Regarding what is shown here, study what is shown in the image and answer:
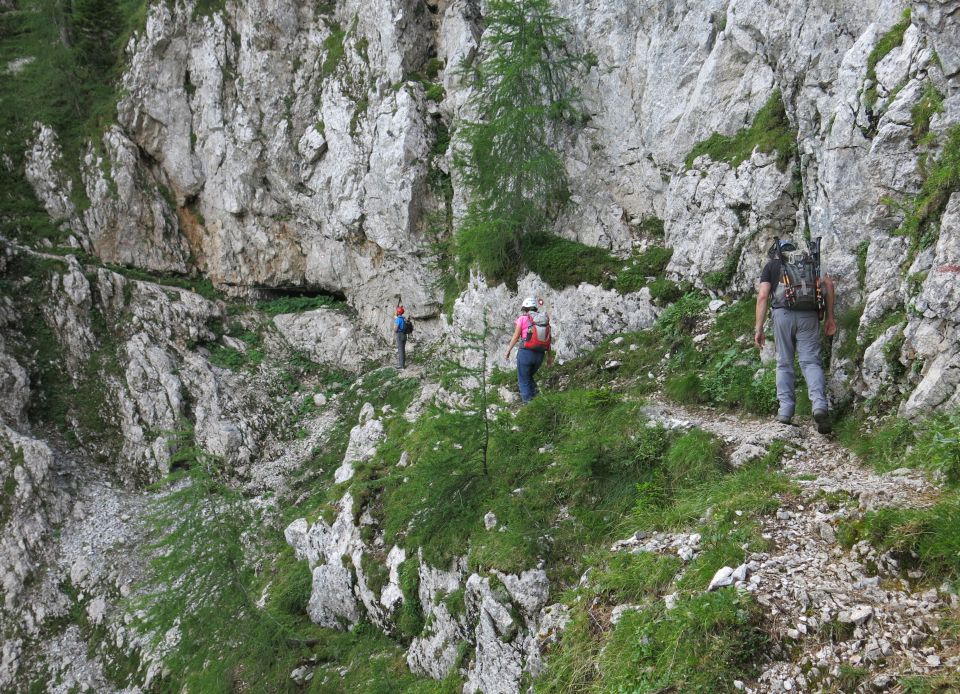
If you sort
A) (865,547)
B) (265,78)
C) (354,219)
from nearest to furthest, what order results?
(865,547) → (354,219) → (265,78)

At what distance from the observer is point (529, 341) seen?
9.11 meters

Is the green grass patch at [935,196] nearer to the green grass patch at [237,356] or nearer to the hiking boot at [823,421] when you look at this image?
the hiking boot at [823,421]

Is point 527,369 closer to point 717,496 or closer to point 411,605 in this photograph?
point 411,605

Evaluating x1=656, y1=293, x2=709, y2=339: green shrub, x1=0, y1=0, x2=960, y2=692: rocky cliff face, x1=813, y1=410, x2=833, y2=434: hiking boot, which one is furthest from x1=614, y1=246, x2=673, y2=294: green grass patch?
x1=813, y1=410, x2=833, y2=434: hiking boot

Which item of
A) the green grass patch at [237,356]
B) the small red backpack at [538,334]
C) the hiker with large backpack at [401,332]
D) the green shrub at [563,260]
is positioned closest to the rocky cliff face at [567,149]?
the green shrub at [563,260]

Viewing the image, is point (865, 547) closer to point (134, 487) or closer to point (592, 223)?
point (592, 223)

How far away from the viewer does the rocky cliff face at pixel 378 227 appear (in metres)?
6.21

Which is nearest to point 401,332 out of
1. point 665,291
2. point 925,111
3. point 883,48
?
point 665,291

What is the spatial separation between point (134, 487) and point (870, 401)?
2104 centimetres

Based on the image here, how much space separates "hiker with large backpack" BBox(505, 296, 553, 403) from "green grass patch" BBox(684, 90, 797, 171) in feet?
17.0

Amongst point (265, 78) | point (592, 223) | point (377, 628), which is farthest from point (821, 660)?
point (265, 78)

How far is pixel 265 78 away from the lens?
24969mm

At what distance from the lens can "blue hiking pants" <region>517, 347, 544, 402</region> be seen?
9.23 meters

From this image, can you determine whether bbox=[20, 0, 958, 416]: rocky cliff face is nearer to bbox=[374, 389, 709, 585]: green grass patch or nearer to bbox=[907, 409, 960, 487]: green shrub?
bbox=[907, 409, 960, 487]: green shrub
